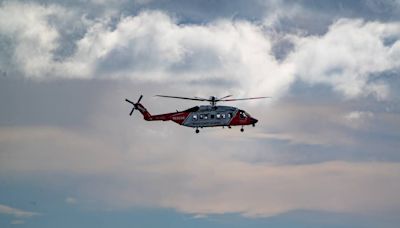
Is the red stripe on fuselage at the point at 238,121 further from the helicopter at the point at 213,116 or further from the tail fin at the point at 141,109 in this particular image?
the tail fin at the point at 141,109

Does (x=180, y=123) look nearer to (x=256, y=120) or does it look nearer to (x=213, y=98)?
(x=213, y=98)

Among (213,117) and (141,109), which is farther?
Answer: (141,109)

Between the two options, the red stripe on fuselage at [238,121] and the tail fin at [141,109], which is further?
the tail fin at [141,109]

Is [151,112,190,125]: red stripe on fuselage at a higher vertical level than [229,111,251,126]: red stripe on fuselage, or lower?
higher

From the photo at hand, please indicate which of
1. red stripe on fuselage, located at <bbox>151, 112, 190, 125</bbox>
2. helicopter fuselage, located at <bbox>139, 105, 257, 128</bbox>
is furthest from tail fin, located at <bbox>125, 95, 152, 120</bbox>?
helicopter fuselage, located at <bbox>139, 105, 257, 128</bbox>

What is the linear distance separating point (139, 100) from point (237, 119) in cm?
3186

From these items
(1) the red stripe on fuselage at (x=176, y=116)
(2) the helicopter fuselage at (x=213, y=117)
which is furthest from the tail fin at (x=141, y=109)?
(2) the helicopter fuselage at (x=213, y=117)

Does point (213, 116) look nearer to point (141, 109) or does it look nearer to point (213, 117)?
point (213, 117)

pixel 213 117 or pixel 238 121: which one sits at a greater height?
pixel 213 117

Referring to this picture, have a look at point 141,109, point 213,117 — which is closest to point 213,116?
point 213,117

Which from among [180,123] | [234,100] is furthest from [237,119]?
[180,123]

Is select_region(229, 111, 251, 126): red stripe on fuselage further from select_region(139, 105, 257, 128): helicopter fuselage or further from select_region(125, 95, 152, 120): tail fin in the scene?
select_region(125, 95, 152, 120): tail fin

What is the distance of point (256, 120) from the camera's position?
417 ft

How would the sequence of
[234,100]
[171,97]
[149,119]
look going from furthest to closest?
[149,119] → [234,100] → [171,97]
